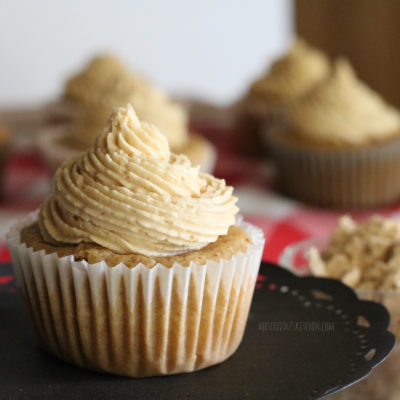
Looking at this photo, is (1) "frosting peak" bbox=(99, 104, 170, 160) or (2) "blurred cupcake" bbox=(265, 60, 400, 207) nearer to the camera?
(1) "frosting peak" bbox=(99, 104, 170, 160)

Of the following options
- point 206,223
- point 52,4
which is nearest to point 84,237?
point 206,223

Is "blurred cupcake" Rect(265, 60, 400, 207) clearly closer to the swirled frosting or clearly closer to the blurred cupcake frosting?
the blurred cupcake frosting

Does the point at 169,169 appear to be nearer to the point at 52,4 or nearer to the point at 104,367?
the point at 104,367

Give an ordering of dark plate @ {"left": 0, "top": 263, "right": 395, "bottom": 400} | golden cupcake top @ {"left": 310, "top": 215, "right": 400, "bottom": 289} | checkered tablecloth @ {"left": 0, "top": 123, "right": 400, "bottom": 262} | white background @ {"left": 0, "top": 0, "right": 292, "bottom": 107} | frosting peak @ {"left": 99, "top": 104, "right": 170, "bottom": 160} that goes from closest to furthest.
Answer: dark plate @ {"left": 0, "top": 263, "right": 395, "bottom": 400} → frosting peak @ {"left": 99, "top": 104, "right": 170, "bottom": 160} → golden cupcake top @ {"left": 310, "top": 215, "right": 400, "bottom": 289} → checkered tablecloth @ {"left": 0, "top": 123, "right": 400, "bottom": 262} → white background @ {"left": 0, "top": 0, "right": 292, "bottom": 107}

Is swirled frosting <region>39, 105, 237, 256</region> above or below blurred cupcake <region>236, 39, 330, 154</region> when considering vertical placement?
above

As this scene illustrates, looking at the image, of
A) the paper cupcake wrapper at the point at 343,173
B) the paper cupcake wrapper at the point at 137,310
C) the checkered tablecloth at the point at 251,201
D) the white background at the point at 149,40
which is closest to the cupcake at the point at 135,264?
the paper cupcake wrapper at the point at 137,310

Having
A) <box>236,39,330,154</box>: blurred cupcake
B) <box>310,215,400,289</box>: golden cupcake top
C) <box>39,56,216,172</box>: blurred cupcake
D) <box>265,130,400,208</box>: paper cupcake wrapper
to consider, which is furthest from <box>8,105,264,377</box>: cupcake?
<box>236,39,330,154</box>: blurred cupcake

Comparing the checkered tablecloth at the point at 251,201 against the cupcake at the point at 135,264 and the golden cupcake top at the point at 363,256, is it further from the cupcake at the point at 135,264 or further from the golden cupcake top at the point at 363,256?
the cupcake at the point at 135,264
